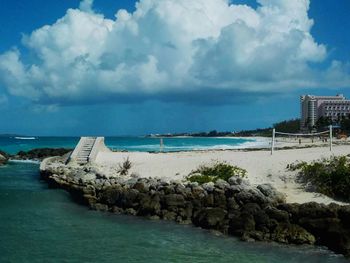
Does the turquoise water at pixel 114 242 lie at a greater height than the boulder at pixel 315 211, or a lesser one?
lesser

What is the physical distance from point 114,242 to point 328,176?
7891 millimetres

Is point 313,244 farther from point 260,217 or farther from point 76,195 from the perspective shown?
point 76,195

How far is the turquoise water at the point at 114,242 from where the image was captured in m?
12.3

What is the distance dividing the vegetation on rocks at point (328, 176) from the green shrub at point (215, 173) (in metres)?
2.16

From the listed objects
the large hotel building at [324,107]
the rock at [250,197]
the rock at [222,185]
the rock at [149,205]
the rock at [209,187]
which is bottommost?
the rock at [149,205]

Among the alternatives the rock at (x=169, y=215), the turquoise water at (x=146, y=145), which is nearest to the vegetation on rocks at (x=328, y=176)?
the rock at (x=169, y=215)

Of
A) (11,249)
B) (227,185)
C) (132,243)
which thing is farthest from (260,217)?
(11,249)

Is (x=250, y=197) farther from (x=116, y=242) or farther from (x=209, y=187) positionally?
(x=116, y=242)

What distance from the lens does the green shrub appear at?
18.9 m

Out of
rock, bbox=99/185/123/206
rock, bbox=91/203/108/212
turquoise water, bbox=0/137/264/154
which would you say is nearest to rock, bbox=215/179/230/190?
rock, bbox=99/185/123/206

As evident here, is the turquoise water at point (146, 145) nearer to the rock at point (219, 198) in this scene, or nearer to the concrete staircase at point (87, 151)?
the concrete staircase at point (87, 151)

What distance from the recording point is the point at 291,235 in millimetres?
13609

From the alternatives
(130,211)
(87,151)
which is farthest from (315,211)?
(87,151)

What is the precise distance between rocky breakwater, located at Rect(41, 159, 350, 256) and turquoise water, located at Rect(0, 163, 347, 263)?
0.54 metres
